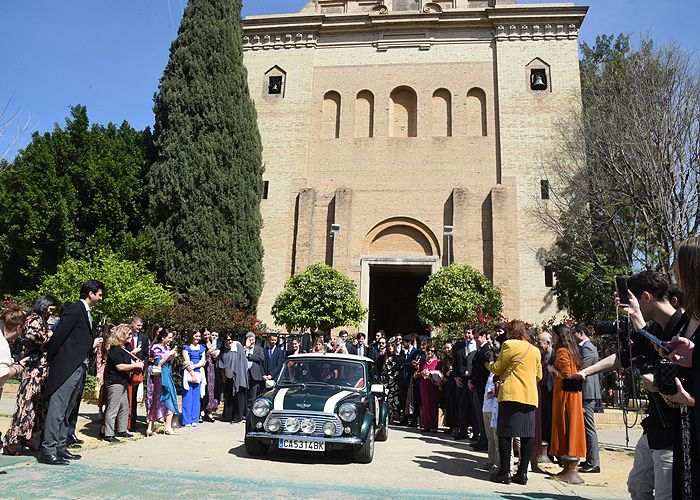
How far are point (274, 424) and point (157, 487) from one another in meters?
1.89

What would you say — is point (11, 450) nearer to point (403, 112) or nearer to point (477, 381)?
point (477, 381)

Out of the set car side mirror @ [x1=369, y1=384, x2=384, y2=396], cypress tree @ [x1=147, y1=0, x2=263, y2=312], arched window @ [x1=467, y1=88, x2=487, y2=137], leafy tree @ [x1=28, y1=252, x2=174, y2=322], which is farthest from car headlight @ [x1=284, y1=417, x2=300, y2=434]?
arched window @ [x1=467, y1=88, x2=487, y2=137]

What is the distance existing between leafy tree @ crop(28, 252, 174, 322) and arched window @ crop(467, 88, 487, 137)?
15955 mm

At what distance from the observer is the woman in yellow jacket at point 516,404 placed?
599 centimetres

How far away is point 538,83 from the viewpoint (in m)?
25.2

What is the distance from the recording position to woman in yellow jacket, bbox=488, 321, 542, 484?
19.6ft

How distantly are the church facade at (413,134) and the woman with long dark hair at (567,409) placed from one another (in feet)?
55.3

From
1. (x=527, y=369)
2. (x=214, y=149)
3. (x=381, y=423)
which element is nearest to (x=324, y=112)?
(x=214, y=149)

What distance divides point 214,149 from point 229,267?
193 inches

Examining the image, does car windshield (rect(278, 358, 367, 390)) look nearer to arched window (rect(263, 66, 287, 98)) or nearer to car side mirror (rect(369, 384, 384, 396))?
car side mirror (rect(369, 384, 384, 396))

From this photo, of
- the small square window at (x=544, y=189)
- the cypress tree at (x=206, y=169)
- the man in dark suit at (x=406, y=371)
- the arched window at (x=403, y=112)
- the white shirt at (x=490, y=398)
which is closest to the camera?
the white shirt at (x=490, y=398)

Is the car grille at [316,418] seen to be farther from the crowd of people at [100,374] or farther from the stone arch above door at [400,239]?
the stone arch above door at [400,239]

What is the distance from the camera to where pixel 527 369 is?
238 inches

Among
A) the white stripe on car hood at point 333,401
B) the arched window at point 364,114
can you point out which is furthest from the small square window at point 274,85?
the white stripe on car hood at point 333,401
